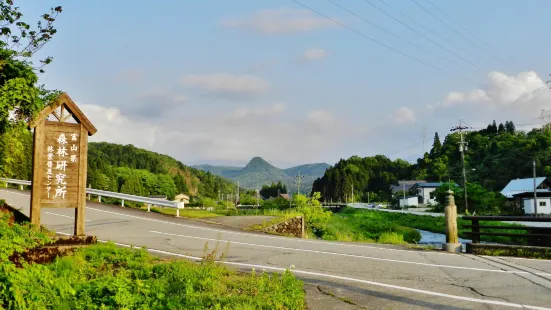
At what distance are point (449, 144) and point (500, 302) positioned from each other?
113136 millimetres

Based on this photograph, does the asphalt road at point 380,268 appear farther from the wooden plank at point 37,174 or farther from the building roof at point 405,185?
the building roof at point 405,185

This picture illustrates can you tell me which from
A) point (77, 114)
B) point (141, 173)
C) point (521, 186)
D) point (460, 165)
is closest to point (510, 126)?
point (460, 165)

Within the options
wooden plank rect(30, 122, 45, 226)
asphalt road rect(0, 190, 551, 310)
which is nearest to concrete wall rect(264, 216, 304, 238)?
asphalt road rect(0, 190, 551, 310)

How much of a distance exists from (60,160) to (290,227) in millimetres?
13493

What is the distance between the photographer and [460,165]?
9656 centimetres

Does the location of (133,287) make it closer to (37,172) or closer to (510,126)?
(37,172)

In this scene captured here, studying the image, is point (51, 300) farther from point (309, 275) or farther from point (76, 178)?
point (76, 178)

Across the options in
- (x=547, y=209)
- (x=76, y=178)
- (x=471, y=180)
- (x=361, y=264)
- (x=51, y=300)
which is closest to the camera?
(x=51, y=300)

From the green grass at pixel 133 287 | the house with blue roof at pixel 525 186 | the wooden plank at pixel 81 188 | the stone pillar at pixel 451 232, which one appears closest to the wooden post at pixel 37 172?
the wooden plank at pixel 81 188

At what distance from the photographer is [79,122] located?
450 inches

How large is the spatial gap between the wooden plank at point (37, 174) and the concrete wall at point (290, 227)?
11361mm

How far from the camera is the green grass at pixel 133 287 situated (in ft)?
18.1

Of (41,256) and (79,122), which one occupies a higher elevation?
(79,122)

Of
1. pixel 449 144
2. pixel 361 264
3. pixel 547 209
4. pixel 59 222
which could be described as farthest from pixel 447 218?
pixel 449 144
